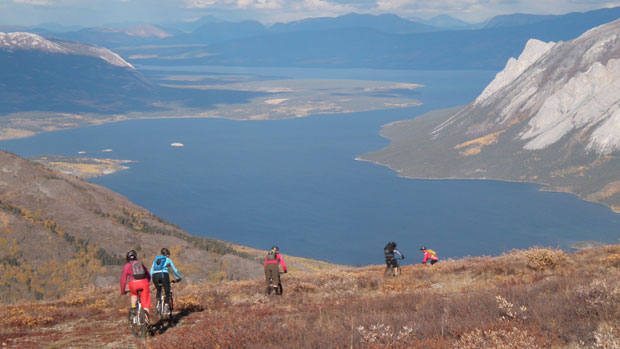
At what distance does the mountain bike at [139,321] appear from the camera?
18641 millimetres

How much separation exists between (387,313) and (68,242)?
52197 mm

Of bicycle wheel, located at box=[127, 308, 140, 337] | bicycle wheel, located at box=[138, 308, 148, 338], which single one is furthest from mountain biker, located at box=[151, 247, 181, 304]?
bicycle wheel, located at box=[138, 308, 148, 338]

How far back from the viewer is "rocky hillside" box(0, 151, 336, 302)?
54.3 metres

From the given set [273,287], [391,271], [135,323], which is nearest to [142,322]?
[135,323]

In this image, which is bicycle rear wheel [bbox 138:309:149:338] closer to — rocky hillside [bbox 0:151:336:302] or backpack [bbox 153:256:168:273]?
backpack [bbox 153:256:168:273]

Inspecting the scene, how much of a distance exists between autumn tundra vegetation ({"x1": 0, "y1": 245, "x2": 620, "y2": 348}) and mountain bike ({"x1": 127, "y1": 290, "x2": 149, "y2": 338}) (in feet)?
0.99

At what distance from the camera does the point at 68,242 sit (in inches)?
2402

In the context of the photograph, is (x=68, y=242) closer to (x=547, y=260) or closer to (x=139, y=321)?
(x=139, y=321)

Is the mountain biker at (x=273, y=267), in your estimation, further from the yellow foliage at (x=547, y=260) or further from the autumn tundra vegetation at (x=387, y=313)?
the yellow foliage at (x=547, y=260)

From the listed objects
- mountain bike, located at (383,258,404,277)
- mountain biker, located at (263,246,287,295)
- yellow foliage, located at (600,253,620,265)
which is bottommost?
mountain bike, located at (383,258,404,277)

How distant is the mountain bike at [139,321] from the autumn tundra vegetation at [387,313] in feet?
0.99

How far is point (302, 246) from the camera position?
17825cm

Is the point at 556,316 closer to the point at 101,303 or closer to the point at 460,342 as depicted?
the point at 460,342

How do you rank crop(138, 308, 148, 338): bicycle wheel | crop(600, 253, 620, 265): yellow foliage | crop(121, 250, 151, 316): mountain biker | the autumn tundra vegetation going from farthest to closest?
1. crop(600, 253, 620, 265): yellow foliage
2. crop(121, 250, 151, 316): mountain biker
3. crop(138, 308, 148, 338): bicycle wheel
4. the autumn tundra vegetation
